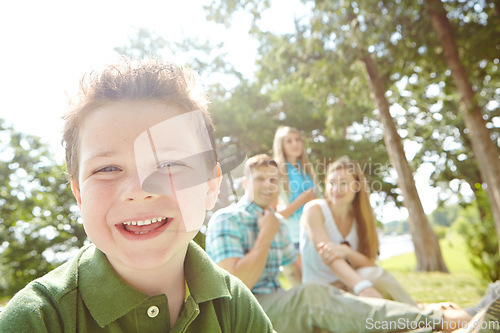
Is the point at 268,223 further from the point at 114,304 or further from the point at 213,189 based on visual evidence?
the point at 114,304

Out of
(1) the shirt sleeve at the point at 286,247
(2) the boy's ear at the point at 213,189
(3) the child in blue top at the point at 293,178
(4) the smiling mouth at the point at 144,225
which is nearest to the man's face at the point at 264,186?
(1) the shirt sleeve at the point at 286,247

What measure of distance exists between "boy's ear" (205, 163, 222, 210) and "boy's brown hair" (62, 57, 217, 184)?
19 centimetres

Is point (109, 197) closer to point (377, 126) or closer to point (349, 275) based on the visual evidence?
point (349, 275)

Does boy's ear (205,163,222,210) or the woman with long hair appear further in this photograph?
the woman with long hair

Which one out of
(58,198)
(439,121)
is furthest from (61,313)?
(439,121)

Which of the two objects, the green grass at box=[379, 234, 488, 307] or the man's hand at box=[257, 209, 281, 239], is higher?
the man's hand at box=[257, 209, 281, 239]

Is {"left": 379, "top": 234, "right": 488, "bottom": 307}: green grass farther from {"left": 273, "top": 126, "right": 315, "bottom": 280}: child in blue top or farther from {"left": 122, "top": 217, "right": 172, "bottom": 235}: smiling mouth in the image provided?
{"left": 122, "top": 217, "right": 172, "bottom": 235}: smiling mouth

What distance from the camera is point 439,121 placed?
33.4 feet

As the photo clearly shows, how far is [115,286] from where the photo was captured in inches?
32.6

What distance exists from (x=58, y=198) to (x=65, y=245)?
44 cm

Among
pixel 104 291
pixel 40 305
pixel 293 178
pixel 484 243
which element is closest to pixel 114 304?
pixel 104 291

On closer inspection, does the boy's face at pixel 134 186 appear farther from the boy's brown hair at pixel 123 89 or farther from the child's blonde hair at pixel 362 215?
the child's blonde hair at pixel 362 215

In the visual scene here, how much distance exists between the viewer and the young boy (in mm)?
750

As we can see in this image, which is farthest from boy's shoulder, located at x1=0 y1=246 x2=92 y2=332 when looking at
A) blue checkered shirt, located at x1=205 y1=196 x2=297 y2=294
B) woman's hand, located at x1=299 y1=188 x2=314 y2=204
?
woman's hand, located at x1=299 y1=188 x2=314 y2=204
